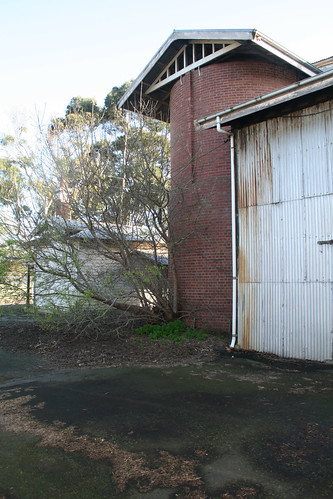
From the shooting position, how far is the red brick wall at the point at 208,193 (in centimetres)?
989

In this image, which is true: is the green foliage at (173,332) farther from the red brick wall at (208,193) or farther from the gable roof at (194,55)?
the gable roof at (194,55)

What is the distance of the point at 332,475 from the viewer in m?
3.22

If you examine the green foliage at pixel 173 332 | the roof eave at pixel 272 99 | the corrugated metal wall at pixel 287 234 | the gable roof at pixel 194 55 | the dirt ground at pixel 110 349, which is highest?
the gable roof at pixel 194 55

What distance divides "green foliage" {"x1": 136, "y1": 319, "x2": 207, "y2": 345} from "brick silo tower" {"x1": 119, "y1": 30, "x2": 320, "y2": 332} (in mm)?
396

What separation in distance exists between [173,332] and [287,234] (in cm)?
393

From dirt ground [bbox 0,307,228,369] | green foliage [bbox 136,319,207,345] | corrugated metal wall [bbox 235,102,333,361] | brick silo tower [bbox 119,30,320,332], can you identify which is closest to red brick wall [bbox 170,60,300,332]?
brick silo tower [bbox 119,30,320,332]

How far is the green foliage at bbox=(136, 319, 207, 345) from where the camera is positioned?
934 cm

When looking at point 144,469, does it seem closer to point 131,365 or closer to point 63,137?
point 131,365

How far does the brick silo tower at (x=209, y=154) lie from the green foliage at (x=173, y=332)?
1.30 ft

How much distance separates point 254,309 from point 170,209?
3428mm

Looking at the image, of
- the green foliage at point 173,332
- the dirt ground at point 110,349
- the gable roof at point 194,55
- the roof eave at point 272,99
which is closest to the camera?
the roof eave at point 272,99

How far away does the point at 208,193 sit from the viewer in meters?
10.1

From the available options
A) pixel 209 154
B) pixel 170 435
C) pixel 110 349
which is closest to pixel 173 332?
pixel 110 349

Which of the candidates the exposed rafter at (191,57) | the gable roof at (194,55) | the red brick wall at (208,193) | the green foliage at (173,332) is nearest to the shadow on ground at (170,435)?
the green foliage at (173,332)
